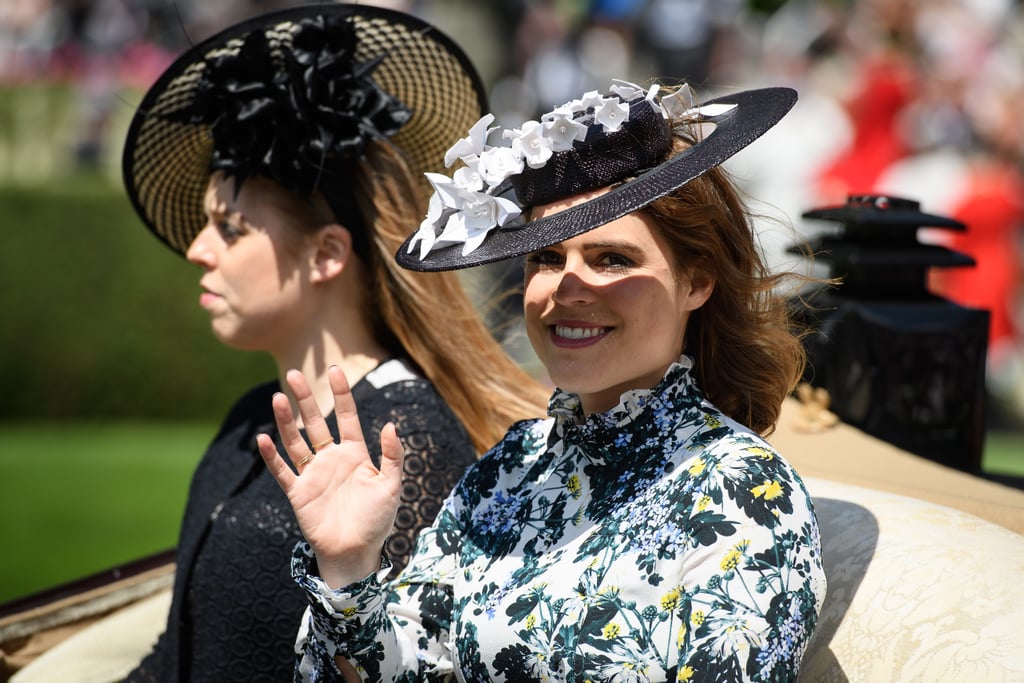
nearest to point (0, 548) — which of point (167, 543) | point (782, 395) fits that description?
point (167, 543)

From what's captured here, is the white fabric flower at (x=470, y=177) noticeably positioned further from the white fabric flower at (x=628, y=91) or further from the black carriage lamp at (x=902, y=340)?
the black carriage lamp at (x=902, y=340)

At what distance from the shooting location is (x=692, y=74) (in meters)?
9.96

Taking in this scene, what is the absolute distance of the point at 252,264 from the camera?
2.77 m

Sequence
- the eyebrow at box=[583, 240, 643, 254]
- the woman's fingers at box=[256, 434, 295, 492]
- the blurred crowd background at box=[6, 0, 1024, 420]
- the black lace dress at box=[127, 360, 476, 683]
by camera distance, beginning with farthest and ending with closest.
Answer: the blurred crowd background at box=[6, 0, 1024, 420] → the black lace dress at box=[127, 360, 476, 683] → the woman's fingers at box=[256, 434, 295, 492] → the eyebrow at box=[583, 240, 643, 254]

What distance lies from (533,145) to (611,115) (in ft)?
0.46

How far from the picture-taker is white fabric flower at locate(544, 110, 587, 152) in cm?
195

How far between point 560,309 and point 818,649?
0.73 meters

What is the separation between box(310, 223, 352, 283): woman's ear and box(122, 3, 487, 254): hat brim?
291 millimetres

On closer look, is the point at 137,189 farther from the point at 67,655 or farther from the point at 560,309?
the point at 560,309

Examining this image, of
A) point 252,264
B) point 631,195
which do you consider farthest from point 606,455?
point 252,264

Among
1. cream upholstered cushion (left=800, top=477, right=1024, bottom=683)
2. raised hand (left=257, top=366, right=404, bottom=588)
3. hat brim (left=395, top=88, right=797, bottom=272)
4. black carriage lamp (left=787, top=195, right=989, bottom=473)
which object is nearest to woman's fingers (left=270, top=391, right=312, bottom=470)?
raised hand (left=257, top=366, right=404, bottom=588)

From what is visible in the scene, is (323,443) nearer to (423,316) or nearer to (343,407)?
(343,407)

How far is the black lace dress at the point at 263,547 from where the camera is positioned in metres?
2.58

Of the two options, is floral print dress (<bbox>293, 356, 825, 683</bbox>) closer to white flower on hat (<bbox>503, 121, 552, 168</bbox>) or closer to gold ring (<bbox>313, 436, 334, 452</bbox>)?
gold ring (<bbox>313, 436, 334, 452</bbox>)
